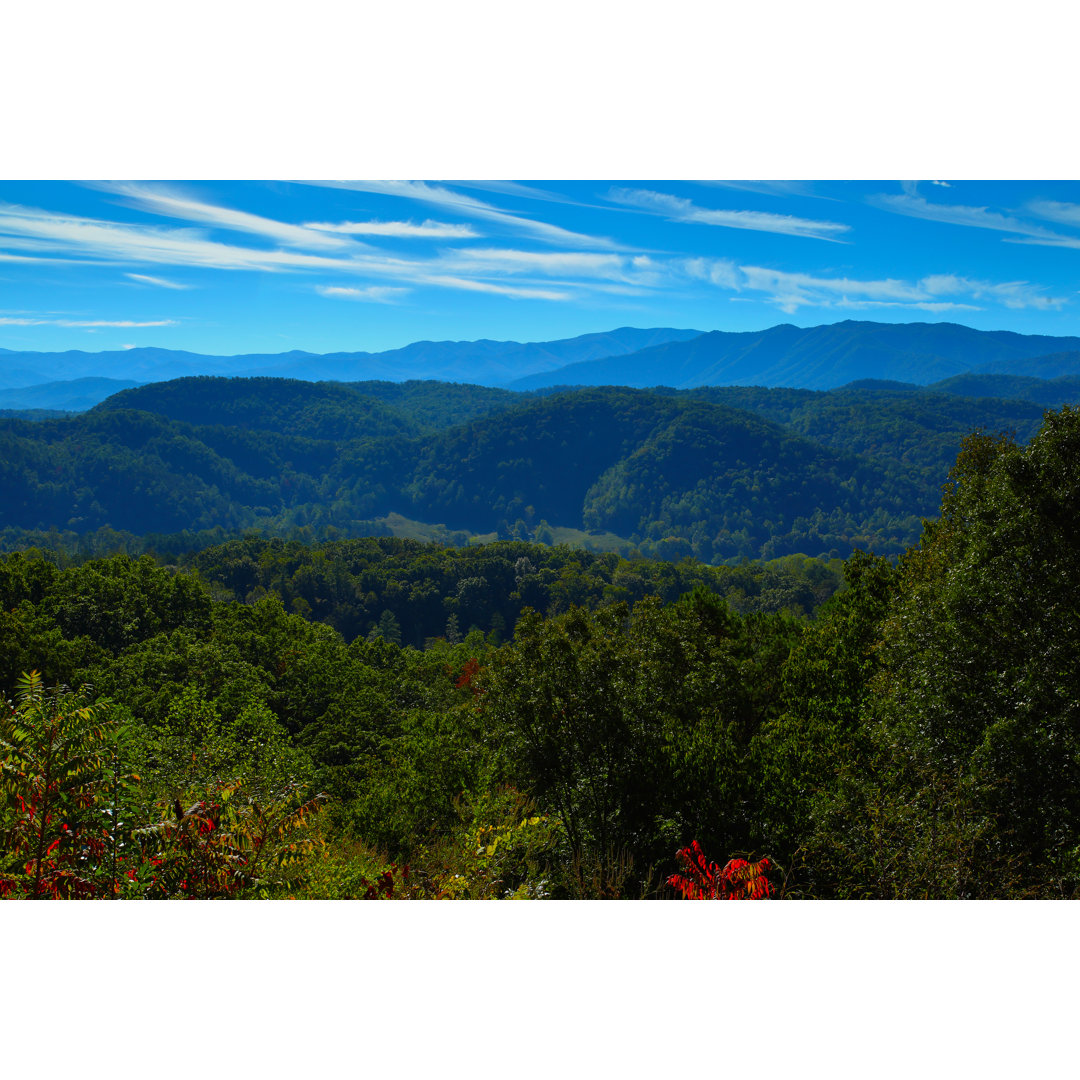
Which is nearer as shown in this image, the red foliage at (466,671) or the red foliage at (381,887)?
the red foliage at (381,887)

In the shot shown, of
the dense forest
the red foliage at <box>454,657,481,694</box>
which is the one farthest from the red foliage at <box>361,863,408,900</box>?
the red foliage at <box>454,657,481,694</box>

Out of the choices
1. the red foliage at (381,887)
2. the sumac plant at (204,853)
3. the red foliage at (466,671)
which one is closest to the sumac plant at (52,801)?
the sumac plant at (204,853)

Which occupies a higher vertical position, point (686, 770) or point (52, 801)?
point (52, 801)

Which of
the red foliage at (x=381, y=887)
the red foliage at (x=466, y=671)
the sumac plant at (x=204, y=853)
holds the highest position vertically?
the sumac plant at (x=204, y=853)

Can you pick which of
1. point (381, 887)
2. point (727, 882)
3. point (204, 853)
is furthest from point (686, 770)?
point (204, 853)

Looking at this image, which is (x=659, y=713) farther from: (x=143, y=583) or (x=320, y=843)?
(x=143, y=583)

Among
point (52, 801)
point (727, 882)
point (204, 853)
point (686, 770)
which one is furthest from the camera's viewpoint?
point (686, 770)

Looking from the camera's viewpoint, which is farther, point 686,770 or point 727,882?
point 686,770

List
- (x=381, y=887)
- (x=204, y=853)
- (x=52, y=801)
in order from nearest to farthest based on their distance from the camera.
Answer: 1. (x=52, y=801)
2. (x=204, y=853)
3. (x=381, y=887)

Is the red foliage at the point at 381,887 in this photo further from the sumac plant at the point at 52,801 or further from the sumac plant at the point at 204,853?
the sumac plant at the point at 52,801

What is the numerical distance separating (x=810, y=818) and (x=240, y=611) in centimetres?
4445

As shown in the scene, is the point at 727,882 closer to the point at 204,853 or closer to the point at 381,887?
the point at 381,887

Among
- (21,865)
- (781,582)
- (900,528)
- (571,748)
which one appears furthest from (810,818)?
(900,528)

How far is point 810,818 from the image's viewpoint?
8.84 metres
